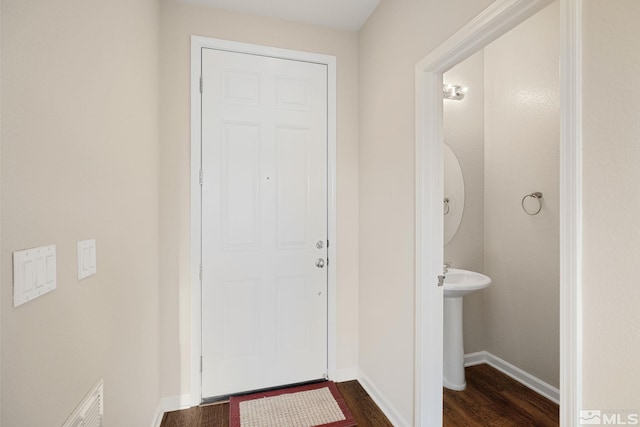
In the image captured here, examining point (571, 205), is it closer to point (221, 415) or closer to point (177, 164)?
point (177, 164)

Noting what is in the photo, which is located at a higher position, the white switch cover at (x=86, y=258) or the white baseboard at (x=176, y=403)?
the white switch cover at (x=86, y=258)

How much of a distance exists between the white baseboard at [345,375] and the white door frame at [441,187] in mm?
800

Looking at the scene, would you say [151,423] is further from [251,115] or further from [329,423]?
[251,115]

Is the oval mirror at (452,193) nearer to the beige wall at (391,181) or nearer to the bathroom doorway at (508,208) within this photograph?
the bathroom doorway at (508,208)

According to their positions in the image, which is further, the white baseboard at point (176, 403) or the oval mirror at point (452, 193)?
the oval mirror at point (452, 193)

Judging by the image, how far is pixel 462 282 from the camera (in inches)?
90.4

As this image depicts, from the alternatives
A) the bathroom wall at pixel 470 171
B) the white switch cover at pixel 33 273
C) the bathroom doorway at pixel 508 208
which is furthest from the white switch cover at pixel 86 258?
the bathroom wall at pixel 470 171

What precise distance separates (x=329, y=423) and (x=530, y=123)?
2.49 metres

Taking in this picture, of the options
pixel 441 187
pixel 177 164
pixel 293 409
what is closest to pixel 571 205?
pixel 441 187

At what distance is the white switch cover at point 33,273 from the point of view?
0.63 meters

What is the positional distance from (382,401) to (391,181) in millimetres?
1441

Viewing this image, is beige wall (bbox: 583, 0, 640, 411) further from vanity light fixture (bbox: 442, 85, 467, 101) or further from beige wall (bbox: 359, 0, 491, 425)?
vanity light fixture (bbox: 442, 85, 467, 101)

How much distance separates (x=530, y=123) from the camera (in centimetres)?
225

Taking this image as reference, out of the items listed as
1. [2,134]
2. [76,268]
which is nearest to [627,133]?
[2,134]
